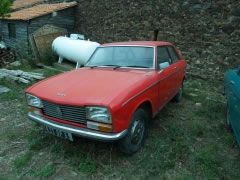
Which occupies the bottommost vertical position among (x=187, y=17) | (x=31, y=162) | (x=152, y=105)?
(x=31, y=162)

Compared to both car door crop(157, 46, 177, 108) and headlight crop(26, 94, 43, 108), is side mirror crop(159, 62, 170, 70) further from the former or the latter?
headlight crop(26, 94, 43, 108)

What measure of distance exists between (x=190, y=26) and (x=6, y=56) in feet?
23.5

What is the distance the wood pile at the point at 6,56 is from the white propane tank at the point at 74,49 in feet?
5.99

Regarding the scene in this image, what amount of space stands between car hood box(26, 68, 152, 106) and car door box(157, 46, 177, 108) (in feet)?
1.17

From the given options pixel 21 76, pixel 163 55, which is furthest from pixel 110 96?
pixel 21 76

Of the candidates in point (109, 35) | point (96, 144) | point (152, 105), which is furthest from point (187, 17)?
point (96, 144)

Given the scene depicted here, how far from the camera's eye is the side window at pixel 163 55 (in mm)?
5418

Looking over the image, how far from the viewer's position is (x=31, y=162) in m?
4.43

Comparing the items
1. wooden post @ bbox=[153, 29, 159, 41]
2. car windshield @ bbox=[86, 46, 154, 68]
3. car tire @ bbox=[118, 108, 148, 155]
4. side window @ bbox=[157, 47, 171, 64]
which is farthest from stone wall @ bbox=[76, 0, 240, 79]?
car tire @ bbox=[118, 108, 148, 155]

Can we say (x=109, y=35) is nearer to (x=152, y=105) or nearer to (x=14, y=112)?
(x=14, y=112)

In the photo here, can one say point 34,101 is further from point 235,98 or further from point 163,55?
point 235,98

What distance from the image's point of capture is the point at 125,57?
532 cm

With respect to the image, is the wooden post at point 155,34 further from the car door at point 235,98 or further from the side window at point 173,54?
the car door at point 235,98

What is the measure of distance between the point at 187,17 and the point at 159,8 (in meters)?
1.17
